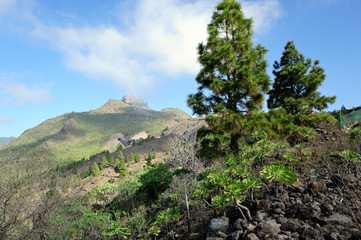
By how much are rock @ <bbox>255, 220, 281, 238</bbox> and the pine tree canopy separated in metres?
11.8

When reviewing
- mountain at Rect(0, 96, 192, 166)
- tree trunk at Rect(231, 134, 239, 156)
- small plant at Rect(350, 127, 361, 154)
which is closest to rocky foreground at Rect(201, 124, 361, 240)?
small plant at Rect(350, 127, 361, 154)

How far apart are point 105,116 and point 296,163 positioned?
19795 centimetres

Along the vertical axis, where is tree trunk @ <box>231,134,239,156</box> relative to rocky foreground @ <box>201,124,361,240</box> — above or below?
above

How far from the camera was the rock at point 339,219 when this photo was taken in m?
2.43

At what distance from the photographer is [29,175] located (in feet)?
19.9

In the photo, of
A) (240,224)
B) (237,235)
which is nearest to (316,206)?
(240,224)

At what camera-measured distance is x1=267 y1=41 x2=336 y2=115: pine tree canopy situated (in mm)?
12734

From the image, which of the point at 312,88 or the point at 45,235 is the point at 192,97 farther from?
the point at 312,88

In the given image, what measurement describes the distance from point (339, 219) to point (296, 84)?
43.2 ft

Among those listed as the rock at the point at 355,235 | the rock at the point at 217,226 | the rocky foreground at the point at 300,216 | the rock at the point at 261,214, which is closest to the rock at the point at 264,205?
the rocky foreground at the point at 300,216

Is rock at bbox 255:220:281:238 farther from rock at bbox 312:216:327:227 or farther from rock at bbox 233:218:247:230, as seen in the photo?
rock at bbox 312:216:327:227

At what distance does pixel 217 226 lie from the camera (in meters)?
3.13

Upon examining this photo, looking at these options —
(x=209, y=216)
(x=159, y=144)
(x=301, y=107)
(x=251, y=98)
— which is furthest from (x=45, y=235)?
(x=159, y=144)

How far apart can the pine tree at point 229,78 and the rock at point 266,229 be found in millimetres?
5425
